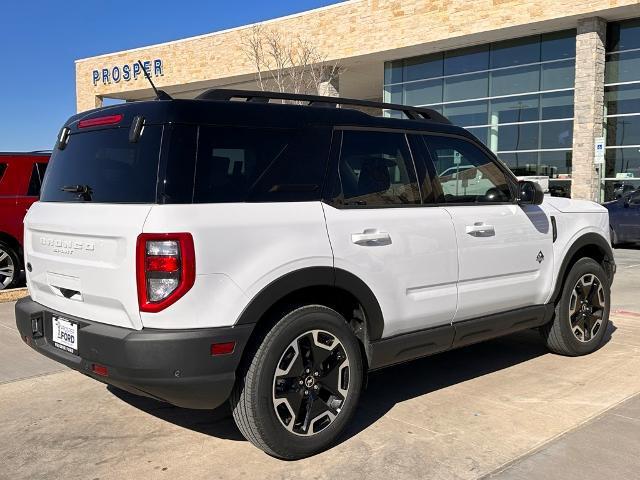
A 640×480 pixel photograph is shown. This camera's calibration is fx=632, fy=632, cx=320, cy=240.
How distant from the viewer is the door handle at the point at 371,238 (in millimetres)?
3609

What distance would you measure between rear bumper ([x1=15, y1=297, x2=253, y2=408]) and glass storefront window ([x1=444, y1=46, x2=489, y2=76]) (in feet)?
72.7

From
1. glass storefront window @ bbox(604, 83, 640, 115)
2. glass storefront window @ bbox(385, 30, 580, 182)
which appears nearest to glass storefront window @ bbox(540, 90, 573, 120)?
glass storefront window @ bbox(385, 30, 580, 182)

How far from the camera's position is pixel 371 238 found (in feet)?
12.0

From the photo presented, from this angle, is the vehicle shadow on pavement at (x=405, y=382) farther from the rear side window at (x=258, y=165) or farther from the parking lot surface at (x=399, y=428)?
the rear side window at (x=258, y=165)

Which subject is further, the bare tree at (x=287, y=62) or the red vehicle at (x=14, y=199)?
the bare tree at (x=287, y=62)

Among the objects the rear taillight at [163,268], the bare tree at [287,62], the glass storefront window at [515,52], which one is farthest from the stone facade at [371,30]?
the rear taillight at [163,268]

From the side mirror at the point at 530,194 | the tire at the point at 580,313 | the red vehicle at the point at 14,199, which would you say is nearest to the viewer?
the side mirror at the point at 530,194

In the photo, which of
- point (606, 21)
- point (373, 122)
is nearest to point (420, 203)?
point (373, 122)

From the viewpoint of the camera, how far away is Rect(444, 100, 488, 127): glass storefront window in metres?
23.3

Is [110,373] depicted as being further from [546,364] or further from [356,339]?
[546,364]

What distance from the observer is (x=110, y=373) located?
124 inches

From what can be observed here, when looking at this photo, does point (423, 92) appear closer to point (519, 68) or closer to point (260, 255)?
point (519, 68)

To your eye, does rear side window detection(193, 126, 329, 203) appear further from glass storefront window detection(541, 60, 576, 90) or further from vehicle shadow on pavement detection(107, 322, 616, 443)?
glass storefront window detection(541, 60, 576, 90)

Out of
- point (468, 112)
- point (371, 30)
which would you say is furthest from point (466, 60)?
point (371, 30)
